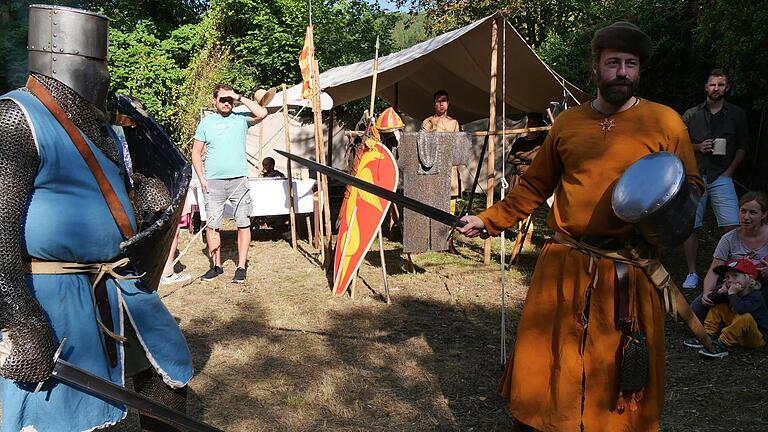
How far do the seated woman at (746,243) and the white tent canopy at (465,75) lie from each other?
1.95 metres

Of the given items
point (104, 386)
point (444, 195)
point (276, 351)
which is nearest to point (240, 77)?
point (444, 195)

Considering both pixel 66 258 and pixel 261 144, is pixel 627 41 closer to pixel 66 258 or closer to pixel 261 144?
pixel 66 258

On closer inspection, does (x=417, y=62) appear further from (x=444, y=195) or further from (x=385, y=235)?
(x=385, y=235)

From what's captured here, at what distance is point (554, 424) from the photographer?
7.57ft

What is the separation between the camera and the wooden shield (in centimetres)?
487

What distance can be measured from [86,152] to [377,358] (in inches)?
96.3

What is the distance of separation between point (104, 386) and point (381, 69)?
4.86 m

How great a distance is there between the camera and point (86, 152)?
1.89 m

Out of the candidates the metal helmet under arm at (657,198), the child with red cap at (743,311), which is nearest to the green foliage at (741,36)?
the child with red cap at (743,311)

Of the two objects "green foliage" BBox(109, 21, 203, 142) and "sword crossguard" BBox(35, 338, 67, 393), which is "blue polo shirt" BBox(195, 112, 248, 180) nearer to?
"sword crossguard" BBox(35, 338, 67, 393)

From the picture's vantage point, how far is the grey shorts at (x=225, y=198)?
5.61m

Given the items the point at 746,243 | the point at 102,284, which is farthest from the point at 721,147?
the point at 102,284

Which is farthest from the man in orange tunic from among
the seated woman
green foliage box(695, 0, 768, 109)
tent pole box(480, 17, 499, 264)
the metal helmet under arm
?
green foliage box(695, 0, 768, 109)

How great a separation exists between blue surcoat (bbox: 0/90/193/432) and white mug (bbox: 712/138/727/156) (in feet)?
13.8
